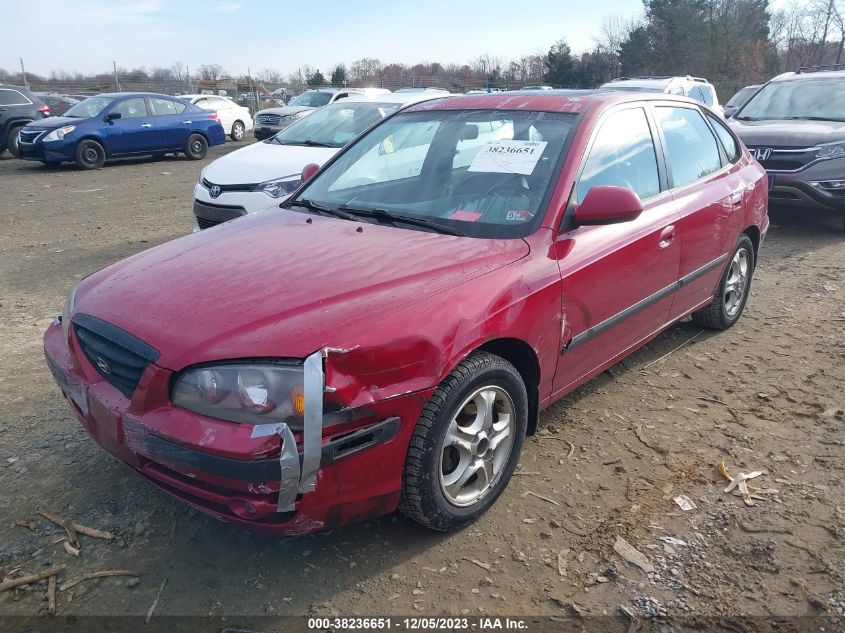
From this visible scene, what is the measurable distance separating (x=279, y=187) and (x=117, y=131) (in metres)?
9.43

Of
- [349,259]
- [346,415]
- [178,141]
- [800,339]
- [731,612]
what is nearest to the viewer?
[346,415]

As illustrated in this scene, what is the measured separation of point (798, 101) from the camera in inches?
345

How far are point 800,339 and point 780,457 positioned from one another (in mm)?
1855

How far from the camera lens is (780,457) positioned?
3301 millimetres

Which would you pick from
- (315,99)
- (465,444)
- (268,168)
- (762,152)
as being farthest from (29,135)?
(465,444)

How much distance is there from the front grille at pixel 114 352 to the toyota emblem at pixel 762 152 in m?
7.63

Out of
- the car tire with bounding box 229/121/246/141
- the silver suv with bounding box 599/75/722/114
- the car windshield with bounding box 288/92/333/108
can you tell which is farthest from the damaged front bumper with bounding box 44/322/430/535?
the car tire with bounding box 229/121/246/141

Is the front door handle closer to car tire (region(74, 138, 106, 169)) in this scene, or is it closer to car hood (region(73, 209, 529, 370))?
car hood (region(73, 209, 529, 370))

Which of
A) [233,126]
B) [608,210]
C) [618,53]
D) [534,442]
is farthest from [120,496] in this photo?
[618,53]

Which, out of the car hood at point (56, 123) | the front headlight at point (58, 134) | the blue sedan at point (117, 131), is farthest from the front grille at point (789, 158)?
the car hood at point (56, 123)

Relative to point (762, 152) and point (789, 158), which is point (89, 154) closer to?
point (762, 152)

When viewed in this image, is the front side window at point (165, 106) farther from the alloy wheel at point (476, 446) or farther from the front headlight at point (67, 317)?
the alloy wheel at point (476, 446)

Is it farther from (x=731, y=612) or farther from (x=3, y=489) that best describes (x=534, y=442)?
(x=3, y=489)

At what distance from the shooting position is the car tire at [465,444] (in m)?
2.45
